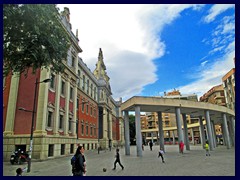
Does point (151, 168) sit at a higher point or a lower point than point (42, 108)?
lower

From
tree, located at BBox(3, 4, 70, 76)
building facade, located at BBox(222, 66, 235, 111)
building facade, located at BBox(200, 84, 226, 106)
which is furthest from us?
building facade, located at BBox(200, 84, 226, 106)

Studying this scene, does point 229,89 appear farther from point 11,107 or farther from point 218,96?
point 11,107

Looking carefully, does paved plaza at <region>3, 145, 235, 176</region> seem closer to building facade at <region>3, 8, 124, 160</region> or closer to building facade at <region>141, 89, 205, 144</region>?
building facade at <region>3, 8, 124, 160</region>

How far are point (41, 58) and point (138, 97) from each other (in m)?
14.1

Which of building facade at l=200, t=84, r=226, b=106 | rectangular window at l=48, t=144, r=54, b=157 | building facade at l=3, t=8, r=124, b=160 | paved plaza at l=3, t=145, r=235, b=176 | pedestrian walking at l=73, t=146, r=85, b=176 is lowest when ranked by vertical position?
paved plaza at l=3, t=145, r=235, b=176

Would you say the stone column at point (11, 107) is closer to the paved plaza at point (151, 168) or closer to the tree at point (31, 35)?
the paved plaza at point (151, 168)

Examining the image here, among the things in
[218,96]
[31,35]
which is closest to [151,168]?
[31,35]

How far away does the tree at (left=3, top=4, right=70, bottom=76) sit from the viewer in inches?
315

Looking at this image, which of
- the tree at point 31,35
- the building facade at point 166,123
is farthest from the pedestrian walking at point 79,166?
the building facade at point 166,123

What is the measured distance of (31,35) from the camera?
29.6 feet

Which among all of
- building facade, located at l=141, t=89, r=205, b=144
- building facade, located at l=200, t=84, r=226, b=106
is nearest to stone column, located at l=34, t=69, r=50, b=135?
building facade, located at l=200, t=84, r=226, b=106

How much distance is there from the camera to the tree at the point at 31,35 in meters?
8.00

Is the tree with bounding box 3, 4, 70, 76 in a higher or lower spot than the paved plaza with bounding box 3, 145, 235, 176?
higher

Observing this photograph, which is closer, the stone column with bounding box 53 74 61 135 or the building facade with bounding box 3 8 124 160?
the building facade with bounding box 3 8 124 160
